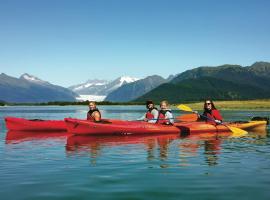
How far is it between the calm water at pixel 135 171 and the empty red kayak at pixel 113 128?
406 centimetres

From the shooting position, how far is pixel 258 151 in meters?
19.6

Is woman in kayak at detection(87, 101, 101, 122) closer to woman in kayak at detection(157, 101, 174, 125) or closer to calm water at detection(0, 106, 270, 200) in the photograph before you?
woman in kayak at detection(157, 101, 174, 125)

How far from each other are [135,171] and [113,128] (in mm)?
13248

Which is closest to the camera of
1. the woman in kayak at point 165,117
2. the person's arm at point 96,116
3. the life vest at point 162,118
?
the person's arm at point 96,116

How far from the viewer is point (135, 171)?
1416cm

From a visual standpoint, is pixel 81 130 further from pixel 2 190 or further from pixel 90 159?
pixel 2 190

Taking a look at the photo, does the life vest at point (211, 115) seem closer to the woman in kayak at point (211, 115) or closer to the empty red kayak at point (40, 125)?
the woman in kayak at point (211, 115)

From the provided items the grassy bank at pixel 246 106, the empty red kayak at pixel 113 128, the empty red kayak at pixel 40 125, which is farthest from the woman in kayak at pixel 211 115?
the grassy bank at pixel 246 106

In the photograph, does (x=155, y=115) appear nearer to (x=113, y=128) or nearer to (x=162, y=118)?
(x=162, y=118)

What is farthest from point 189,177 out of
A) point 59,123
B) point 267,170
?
point 59,123

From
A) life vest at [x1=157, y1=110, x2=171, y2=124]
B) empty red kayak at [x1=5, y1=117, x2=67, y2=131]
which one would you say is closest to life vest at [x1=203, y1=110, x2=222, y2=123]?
life vest at [x1=157, y1=110, x2=171, y2=124]

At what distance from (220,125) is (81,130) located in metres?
10.5

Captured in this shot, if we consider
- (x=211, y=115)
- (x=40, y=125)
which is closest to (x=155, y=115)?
(x=211, y=115)

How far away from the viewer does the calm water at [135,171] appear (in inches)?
439
